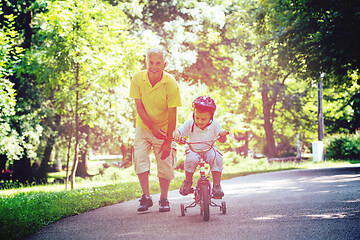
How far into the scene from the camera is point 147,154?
19.5 feet

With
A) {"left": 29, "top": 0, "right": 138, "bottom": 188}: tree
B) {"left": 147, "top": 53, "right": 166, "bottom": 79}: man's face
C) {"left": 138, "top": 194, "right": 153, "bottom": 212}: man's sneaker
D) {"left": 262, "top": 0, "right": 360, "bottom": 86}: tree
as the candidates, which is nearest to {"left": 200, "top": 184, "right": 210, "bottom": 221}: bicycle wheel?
{"left": 138, "top": 194, "right": 153, "bottom": 212}: man's sneaker

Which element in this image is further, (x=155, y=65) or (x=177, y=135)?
(x=155, y=65)

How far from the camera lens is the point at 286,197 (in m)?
7.45

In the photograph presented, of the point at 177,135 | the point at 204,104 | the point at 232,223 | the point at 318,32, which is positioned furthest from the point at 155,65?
the point at 318,32

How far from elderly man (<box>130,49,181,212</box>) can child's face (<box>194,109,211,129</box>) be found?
14.8 inches

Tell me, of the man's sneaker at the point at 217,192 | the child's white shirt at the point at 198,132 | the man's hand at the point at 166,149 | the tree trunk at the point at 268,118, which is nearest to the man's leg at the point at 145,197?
the man's hand at the point at 166,149

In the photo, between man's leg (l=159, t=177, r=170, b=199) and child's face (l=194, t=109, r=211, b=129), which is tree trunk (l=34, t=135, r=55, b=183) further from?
child's face (l=194, t=109, r=211, b=129)

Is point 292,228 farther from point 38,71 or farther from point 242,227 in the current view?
point 38,71

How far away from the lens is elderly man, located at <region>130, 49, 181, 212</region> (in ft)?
18.9

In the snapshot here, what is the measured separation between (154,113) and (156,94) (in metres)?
0.28

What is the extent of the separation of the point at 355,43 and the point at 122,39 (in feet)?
22.1

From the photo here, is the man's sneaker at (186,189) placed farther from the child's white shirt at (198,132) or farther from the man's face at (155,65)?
the man's face at (155,65)

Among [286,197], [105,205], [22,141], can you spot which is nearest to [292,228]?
[286,197]

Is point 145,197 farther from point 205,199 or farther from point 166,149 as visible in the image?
point 205,199
